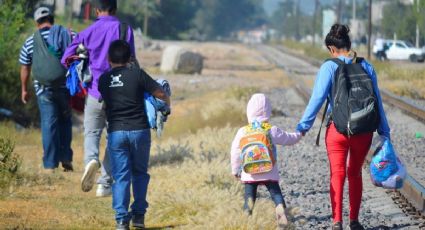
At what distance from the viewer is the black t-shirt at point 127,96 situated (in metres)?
8.45

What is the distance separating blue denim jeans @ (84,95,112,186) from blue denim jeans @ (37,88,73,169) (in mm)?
1792

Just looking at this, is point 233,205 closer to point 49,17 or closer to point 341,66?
point 341,66

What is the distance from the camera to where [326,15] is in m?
123

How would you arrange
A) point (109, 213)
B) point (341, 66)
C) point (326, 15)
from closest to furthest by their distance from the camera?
point (341, 66), point (109, 213), point (326, 15)

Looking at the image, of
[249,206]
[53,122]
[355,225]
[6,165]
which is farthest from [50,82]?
[355,225]

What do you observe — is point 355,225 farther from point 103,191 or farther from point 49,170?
point 49,170

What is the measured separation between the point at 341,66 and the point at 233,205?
1.45 metres

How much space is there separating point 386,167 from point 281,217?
90 cm

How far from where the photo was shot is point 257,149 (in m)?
8.19

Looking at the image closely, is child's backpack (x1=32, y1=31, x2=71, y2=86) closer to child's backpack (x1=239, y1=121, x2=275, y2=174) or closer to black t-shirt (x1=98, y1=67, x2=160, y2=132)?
black t-shirt (x1=98, y1=67, x2=160, y2=132)

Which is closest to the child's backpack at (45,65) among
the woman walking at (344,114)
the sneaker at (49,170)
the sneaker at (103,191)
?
the sneaker at (49,170)

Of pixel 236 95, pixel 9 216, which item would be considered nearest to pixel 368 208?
pixel 9 216

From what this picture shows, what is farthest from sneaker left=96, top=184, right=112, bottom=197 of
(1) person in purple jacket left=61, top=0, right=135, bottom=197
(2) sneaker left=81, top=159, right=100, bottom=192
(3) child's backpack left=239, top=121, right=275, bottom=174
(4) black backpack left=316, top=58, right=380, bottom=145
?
(4) black backpack left=316, top=58, right=380, bottom=145

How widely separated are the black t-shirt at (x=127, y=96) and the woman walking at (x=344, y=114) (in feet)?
4.13
